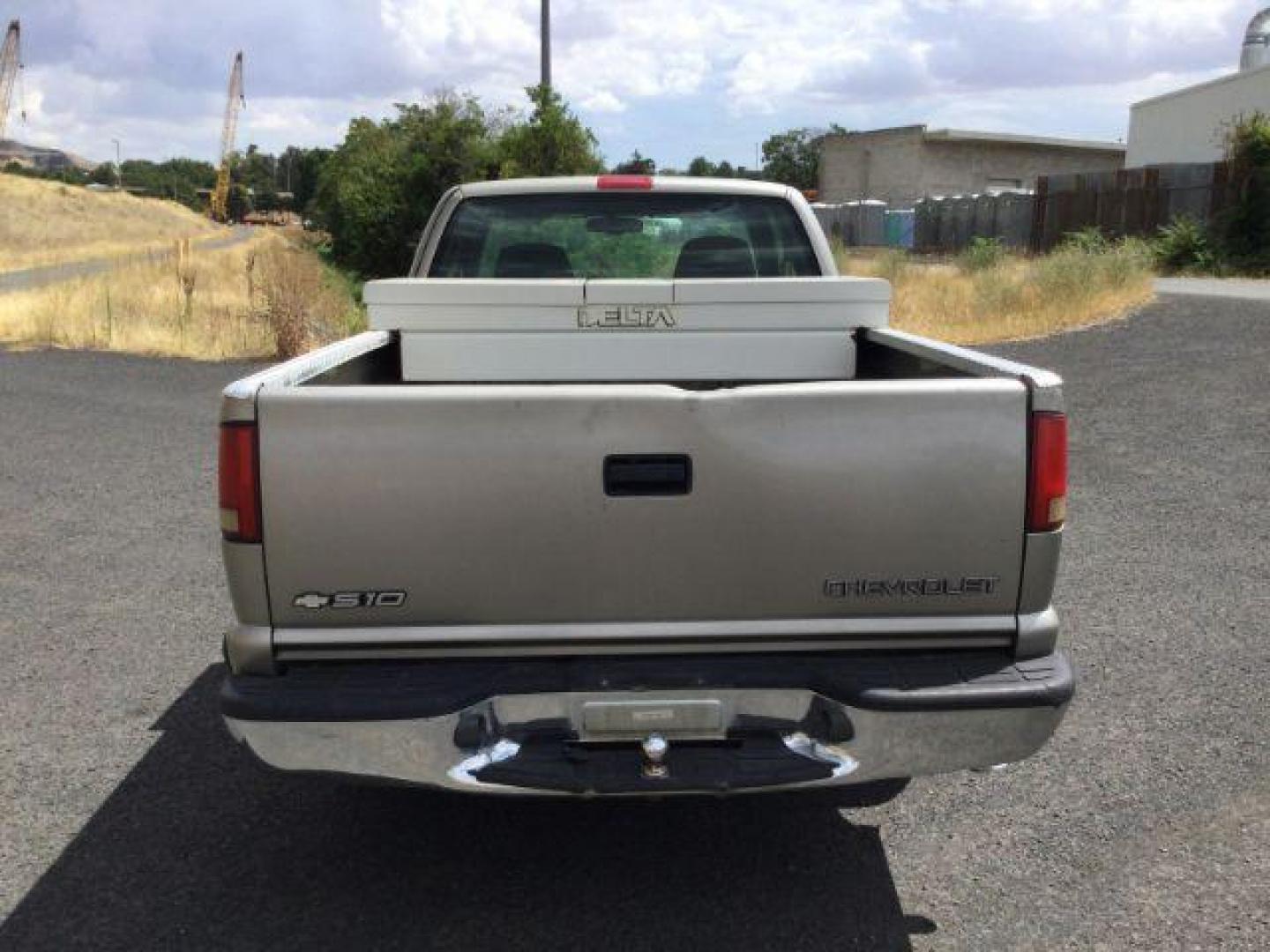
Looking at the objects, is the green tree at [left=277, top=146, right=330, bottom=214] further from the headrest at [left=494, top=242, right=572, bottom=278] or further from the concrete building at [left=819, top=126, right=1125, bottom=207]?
the headrest at [left=494, top=242, right=572, bottom=278]

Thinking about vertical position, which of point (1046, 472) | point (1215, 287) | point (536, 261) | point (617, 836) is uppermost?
point (536, 261)

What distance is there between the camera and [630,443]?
2.76 metres

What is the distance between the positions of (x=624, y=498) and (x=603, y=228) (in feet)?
9.63

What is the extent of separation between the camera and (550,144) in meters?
20.5

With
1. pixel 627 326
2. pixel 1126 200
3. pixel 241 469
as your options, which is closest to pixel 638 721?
pixel 241 469

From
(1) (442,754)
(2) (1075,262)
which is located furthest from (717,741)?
(2) (1075,262)

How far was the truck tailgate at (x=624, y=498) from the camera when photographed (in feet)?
8.97

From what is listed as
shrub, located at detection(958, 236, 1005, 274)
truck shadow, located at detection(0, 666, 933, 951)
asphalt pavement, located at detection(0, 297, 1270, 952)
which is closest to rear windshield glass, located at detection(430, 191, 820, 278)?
asphalt pavement, located at detection(0, 297, 1270, 952)

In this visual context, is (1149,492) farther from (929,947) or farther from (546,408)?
(546,408)

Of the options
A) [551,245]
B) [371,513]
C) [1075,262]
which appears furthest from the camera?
[1075,262]

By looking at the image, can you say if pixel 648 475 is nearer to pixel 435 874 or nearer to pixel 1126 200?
pixel 435 874

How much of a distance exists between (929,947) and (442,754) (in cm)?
135

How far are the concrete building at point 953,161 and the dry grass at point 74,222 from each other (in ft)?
122

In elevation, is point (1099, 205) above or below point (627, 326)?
above
